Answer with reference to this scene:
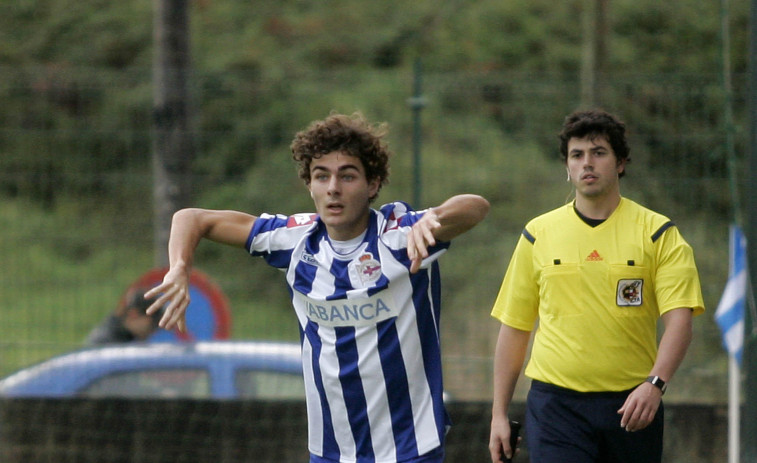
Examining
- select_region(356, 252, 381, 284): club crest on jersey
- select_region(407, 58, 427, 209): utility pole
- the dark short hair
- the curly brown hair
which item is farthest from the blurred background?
select_region(356, 252, 381, 284): club crest on jersey

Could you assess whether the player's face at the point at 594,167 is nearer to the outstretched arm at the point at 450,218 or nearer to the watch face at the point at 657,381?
the outstretched arm at the point at 450,218

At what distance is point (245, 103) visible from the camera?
7691 millimetres

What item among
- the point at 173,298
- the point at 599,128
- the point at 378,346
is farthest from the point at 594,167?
the point at 173,298

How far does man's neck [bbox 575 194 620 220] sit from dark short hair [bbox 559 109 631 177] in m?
0.17

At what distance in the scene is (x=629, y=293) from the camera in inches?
176

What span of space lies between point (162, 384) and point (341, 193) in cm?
384

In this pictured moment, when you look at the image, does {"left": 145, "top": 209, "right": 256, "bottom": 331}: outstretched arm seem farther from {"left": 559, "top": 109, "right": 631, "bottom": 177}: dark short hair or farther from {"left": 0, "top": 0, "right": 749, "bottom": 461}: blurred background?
{"left": 0, "top": 0, "right": 749, "bottom": 461}: blurred background

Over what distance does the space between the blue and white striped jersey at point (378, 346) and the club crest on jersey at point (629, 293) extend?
76 centimetres

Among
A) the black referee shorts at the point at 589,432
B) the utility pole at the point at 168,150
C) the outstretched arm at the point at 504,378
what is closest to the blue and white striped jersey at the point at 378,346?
the outstretched arm at the point at 504,378

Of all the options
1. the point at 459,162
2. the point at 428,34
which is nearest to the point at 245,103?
the point at 459,162

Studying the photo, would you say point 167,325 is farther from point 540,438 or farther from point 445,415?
point 540,438

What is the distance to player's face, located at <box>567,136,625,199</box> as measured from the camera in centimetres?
453

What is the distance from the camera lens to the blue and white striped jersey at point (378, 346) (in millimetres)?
4145

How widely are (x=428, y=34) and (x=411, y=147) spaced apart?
6.95 m
